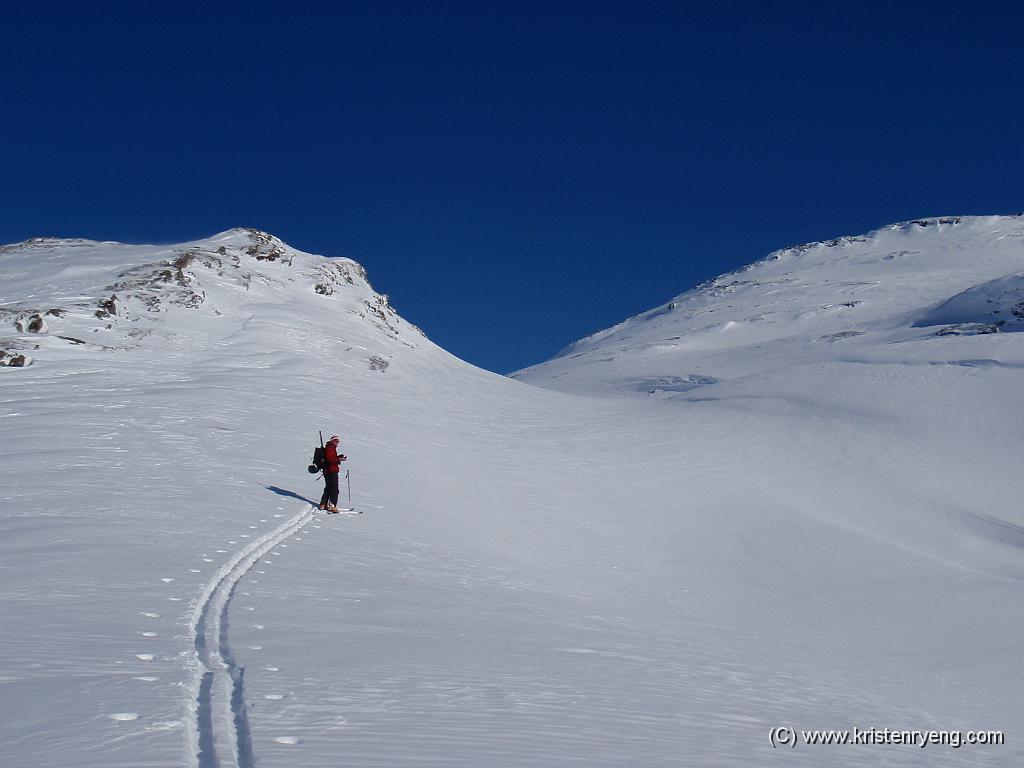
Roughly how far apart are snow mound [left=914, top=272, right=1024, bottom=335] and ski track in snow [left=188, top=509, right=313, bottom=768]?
46.4 metres

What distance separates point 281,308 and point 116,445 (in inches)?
919

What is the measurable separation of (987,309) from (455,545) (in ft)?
167

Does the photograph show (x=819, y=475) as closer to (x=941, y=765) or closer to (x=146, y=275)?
(x=941, y=765)

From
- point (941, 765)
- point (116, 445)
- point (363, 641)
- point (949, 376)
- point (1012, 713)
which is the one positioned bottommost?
point (1012, 713)

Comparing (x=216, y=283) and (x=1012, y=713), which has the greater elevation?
(x=216, y=283)

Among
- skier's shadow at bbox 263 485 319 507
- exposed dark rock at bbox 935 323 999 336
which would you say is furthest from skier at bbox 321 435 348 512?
exposed dark rock at bbox 935 323 999 336

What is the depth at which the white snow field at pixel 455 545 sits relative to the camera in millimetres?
5066

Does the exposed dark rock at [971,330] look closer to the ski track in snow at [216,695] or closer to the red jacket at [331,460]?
the red jacket at [331,460]

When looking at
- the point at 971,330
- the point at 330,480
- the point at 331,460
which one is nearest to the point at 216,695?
the point at 330,480

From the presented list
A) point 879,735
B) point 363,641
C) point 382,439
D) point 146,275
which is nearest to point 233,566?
point 363,641

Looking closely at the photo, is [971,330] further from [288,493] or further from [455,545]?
[288,493]

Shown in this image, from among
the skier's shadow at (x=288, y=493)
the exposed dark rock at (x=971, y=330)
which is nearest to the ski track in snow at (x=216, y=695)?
the skier's shadow at (x=288, y=493)

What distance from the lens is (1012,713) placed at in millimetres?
9227

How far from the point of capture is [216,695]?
4.84 m
